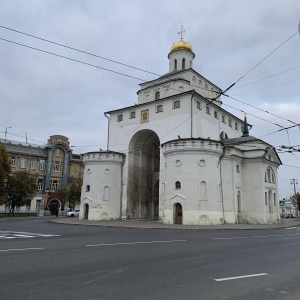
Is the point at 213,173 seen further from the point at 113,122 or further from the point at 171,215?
the point at 113,122

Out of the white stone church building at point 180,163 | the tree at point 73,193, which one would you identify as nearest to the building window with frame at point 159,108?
the white stone church building at point 180,163

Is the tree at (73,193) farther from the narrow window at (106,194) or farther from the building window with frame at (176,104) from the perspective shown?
the building window with frame at (176,104)

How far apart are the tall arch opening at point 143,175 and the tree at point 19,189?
18840mm

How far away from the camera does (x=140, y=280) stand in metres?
6.30

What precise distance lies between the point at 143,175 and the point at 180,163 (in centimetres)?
998

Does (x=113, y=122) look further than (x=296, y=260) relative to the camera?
Yes

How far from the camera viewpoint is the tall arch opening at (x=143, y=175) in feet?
123

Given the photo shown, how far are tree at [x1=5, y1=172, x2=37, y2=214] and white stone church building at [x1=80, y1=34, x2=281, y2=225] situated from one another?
47.8ft

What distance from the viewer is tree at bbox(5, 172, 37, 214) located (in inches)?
1816

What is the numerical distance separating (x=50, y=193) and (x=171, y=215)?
3678cm

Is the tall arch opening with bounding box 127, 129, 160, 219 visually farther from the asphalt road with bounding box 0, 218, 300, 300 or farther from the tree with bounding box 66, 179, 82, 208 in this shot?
the asphalt road with bounding box 0, 218, 300, 300

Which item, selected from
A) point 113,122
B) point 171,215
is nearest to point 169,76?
point 113,122

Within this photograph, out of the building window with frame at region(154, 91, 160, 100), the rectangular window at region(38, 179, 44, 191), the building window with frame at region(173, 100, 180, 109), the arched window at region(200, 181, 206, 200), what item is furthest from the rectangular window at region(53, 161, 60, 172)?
the arched window at region(200, 181, 206, 200)

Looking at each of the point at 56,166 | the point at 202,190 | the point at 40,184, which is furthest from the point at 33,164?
the point at 202,190
